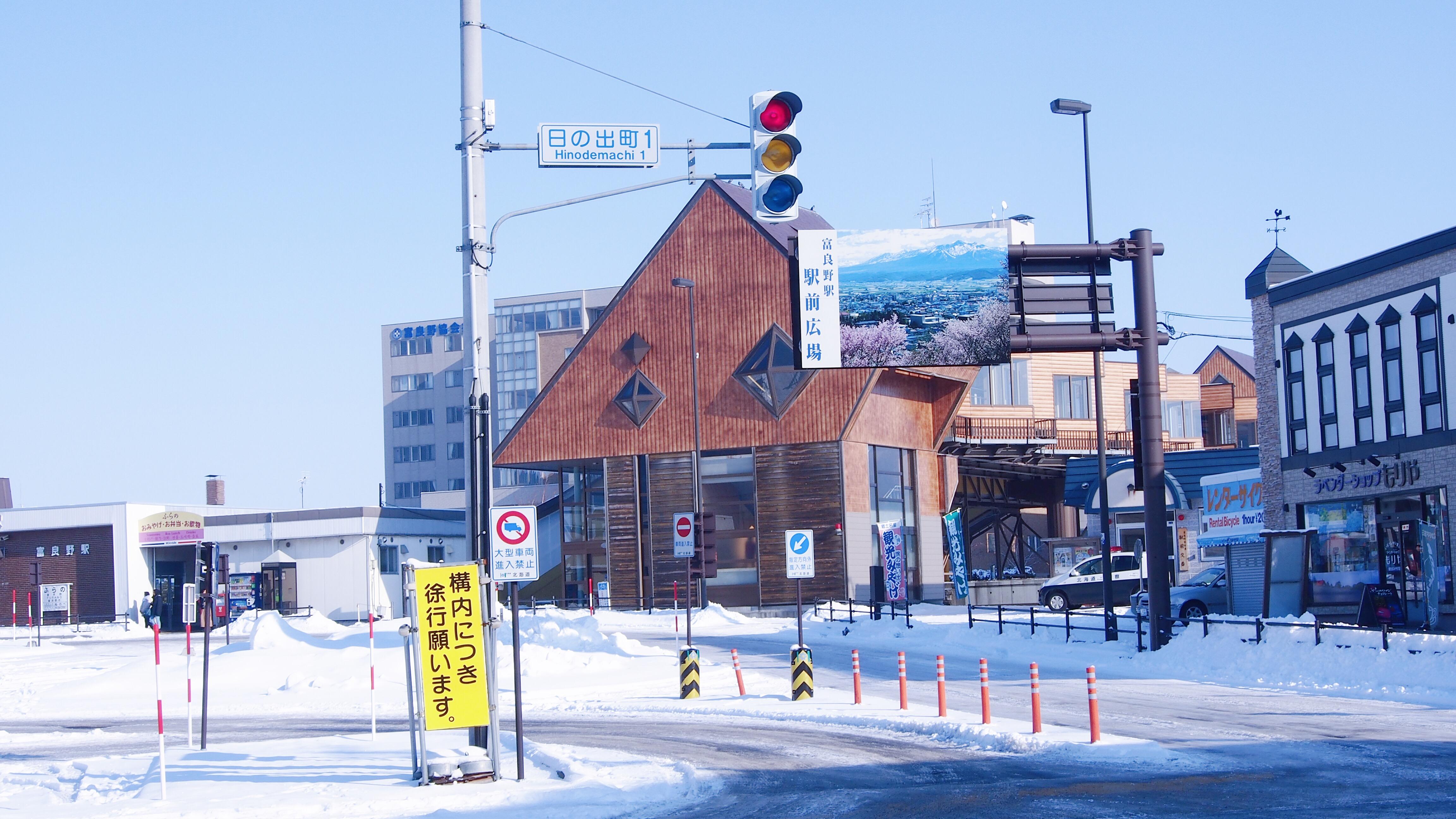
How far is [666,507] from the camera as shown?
163 feet

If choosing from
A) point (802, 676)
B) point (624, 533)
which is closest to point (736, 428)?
point (624, 533)

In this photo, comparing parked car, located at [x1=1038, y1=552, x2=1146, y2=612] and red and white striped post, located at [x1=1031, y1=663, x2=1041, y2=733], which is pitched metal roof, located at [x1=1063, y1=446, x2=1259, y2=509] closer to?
parked car, located at [x1=1038, y1=552, x2=1146, y2=612]

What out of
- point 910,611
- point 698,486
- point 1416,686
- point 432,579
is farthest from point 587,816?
point 698,486

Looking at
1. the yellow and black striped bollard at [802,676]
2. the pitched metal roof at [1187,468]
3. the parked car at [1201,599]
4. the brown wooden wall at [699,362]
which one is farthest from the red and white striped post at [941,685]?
the brown wooden wall at [699,362]

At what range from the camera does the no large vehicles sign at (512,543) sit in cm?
1348

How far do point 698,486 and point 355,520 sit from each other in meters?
24.0

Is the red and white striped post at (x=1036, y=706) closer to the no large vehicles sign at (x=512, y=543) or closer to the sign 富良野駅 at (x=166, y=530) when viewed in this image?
the no large vehicles sign at (x=512, y=543)

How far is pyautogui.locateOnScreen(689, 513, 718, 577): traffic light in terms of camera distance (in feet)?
94.1

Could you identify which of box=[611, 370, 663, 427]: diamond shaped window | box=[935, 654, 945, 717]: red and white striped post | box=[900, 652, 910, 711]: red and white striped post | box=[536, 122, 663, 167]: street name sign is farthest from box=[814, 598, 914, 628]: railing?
box=[536, 122, 663, 167]: street name sign

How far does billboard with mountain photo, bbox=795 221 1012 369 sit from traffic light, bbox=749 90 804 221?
13260mm

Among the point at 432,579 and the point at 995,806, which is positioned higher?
the point at 432,579

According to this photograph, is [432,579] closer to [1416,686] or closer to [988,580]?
[1416,686]

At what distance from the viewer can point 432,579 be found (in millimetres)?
13711

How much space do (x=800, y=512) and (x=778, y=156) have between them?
3707cm
